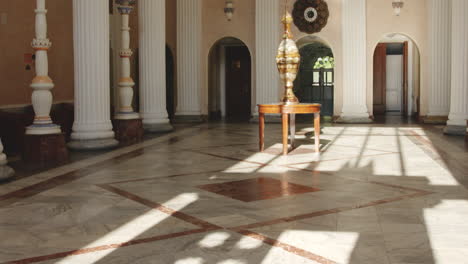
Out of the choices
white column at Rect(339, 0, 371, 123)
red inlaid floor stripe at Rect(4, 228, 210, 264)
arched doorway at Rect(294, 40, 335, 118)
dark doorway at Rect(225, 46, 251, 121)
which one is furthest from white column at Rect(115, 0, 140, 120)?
arched doorway at Rect(294, 40, 335, 118)

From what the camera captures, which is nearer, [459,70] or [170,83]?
[459,70]

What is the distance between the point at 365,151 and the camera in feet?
25.8

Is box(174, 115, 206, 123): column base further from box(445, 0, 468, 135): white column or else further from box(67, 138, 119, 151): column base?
box(445, 0, 468, 135): white column

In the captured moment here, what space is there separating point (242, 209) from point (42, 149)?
3.71m

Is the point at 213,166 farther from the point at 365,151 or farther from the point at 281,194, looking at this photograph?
the point at 365,151

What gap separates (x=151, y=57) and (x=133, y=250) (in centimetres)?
863

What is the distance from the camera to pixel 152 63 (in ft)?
37.2

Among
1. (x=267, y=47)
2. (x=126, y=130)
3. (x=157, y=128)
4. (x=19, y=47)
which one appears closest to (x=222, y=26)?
(x=267, y=47)

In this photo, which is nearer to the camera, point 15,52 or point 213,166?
point 213,166

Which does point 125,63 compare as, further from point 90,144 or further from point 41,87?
point 41,87

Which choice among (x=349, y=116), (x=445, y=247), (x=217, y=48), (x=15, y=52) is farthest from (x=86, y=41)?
(x=217, y=48)

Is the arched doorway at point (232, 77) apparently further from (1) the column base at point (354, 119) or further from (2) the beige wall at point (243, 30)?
(1) the column base at point (354, 119)

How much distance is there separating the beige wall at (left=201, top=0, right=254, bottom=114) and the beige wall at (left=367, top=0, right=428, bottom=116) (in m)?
3.16

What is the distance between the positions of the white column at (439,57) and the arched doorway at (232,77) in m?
6.51
